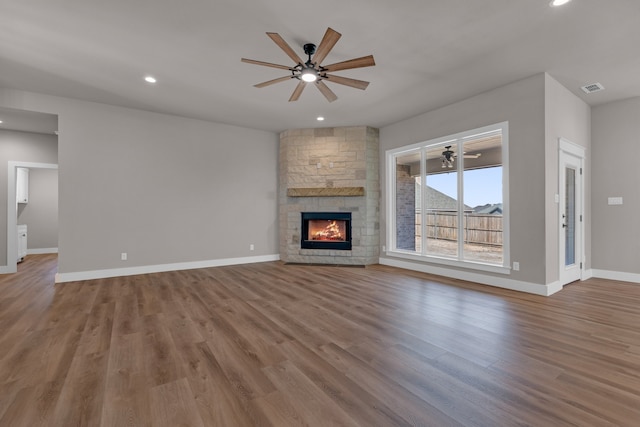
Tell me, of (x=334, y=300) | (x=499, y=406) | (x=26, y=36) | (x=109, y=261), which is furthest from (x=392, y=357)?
(x=109, y=261)

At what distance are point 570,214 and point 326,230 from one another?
14.2 ft

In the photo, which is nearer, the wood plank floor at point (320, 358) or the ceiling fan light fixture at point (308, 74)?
the wood plank floor at point (320, 358)

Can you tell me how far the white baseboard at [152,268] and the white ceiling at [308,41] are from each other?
293cm

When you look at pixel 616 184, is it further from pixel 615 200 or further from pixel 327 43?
pixel 327 43

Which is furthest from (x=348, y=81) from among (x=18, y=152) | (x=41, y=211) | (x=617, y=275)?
(x=41, y=211)

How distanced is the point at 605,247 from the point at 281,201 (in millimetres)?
6091

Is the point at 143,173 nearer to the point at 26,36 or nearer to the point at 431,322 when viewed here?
the point at 26,36

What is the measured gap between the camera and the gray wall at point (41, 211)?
7.62 metres

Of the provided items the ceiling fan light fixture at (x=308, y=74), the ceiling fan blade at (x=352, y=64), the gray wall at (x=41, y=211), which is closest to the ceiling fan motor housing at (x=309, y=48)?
the ceiling fan light fixture at (x=308, y=74)

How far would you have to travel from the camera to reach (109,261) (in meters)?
4.98

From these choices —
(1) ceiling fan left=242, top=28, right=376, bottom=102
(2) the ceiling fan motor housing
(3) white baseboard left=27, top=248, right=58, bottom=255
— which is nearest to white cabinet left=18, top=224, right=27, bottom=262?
(3) white baseboard left=27, top=248, right=58, bottom=255

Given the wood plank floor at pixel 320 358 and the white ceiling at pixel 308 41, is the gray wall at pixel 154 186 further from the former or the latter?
the wood plank floor at pixel 320 358

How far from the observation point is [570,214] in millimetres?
4555

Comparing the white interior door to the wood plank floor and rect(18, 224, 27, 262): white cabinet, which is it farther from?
rect(18, 224, 27, 262): white cabinet
